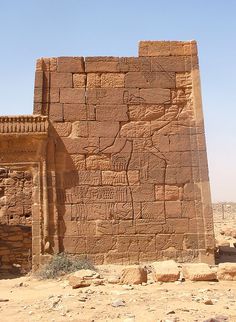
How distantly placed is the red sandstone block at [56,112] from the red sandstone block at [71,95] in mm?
155

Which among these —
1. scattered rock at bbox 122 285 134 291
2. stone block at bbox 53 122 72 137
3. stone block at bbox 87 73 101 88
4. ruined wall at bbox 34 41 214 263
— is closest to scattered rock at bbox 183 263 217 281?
scattered rock at bbox 122 285 134 291

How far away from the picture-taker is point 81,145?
9.21 metres

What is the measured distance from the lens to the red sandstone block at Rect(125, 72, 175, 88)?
31.3 ft

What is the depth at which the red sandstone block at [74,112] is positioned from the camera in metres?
9.30

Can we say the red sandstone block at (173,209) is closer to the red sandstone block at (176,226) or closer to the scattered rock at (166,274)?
the red sandstone block at (176,226)

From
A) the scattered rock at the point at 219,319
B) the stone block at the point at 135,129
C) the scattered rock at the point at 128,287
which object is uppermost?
A: the stone block at the point at 135,129

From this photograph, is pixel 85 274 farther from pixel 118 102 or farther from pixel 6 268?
pixel 6 268

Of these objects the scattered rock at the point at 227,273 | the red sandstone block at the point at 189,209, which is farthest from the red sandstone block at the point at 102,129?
the scattered rock at the point at 227,273

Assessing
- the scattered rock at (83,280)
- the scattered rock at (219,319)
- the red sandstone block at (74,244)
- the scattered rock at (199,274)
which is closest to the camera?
the scattered rock at (219,319)

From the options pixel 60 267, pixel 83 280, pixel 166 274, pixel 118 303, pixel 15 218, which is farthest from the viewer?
pixel 15 218

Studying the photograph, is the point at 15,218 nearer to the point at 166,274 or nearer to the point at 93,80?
the point at 93,80

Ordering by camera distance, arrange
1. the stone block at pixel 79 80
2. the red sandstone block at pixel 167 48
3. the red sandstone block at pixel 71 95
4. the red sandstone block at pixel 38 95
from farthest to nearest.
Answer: the red sandstone block at pixel 167 48, the stone block at pixel 79 80, the red sandstone block at pixel 71 95, the red sandstone block at pixel 38 95

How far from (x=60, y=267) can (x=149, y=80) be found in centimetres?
448

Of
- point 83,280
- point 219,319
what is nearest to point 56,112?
point 83,280
